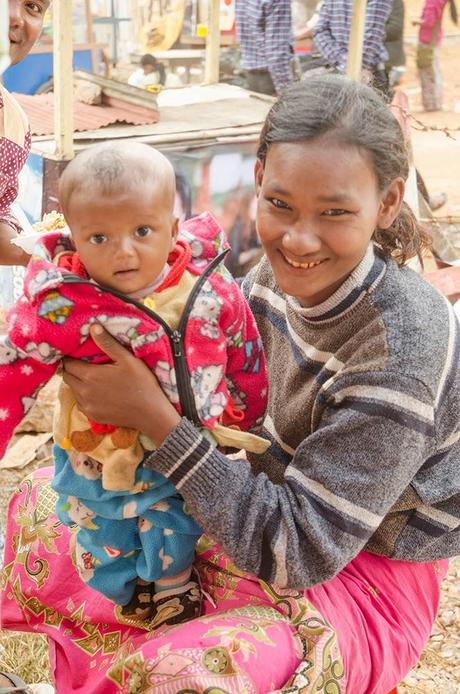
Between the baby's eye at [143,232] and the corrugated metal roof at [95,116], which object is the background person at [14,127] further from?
the corrugated metal roof at [95,116]

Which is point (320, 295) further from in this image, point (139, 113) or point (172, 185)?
point (139, 113)

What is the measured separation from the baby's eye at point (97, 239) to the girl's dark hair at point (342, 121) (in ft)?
1.32

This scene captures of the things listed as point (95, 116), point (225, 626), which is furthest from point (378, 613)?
point (95, 116)

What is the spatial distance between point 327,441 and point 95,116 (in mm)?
3130

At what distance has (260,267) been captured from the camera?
2137 mm

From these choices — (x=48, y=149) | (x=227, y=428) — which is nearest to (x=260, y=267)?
(x=227, y=428)

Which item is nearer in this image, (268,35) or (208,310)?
(208,310)

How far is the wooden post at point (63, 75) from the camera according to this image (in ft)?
11.5

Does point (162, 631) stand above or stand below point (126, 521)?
below

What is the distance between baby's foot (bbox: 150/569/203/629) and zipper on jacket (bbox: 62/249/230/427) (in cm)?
37

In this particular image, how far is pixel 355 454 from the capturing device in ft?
5.29

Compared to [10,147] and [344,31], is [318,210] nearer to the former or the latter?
[10,147]

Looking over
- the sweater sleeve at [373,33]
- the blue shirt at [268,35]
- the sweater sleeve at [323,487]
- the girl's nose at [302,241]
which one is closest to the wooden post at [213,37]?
the blue shirt at [268,35]

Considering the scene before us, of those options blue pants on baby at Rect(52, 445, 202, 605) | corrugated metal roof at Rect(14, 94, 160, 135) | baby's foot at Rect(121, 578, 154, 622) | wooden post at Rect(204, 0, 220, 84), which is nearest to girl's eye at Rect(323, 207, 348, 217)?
blue pants on baby at Rect(52, 445, 202, 605)
